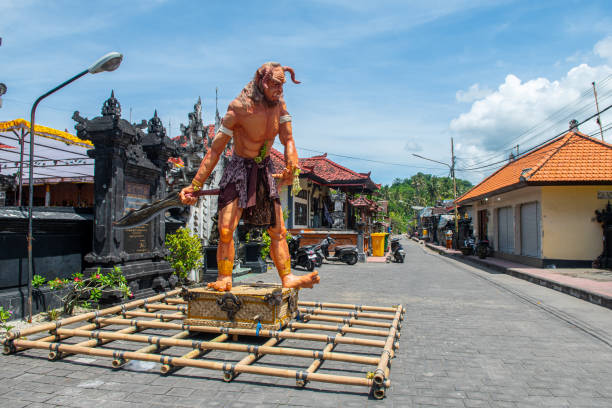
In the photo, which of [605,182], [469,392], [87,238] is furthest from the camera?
[605,182]

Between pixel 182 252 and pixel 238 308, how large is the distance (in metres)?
4.07

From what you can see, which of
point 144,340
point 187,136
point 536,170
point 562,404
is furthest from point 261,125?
point 536,170

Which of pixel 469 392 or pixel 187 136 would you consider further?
pixel 187 136

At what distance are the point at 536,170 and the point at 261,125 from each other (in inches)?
451

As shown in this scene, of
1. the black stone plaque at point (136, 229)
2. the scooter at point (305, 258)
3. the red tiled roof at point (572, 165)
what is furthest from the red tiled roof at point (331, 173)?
the black stone plaque at point (136, 229)

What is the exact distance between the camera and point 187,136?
9203mm

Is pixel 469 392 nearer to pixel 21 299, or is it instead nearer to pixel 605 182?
pixel 21 299

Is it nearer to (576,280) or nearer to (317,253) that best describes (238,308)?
(576,280)

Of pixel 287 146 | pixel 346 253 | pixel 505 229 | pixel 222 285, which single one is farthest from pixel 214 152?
pixel 505 229

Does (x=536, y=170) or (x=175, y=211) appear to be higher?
(x=536, y=170)

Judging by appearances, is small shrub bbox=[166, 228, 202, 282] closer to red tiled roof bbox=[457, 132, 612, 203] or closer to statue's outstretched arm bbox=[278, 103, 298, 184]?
statue's outstretched arm bbox=[278, 103, 298, 184]

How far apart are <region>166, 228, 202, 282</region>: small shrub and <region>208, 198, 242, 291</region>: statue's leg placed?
3.62 metres

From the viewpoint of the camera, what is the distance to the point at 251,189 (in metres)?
4.64

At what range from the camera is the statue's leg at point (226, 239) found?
178 inches
